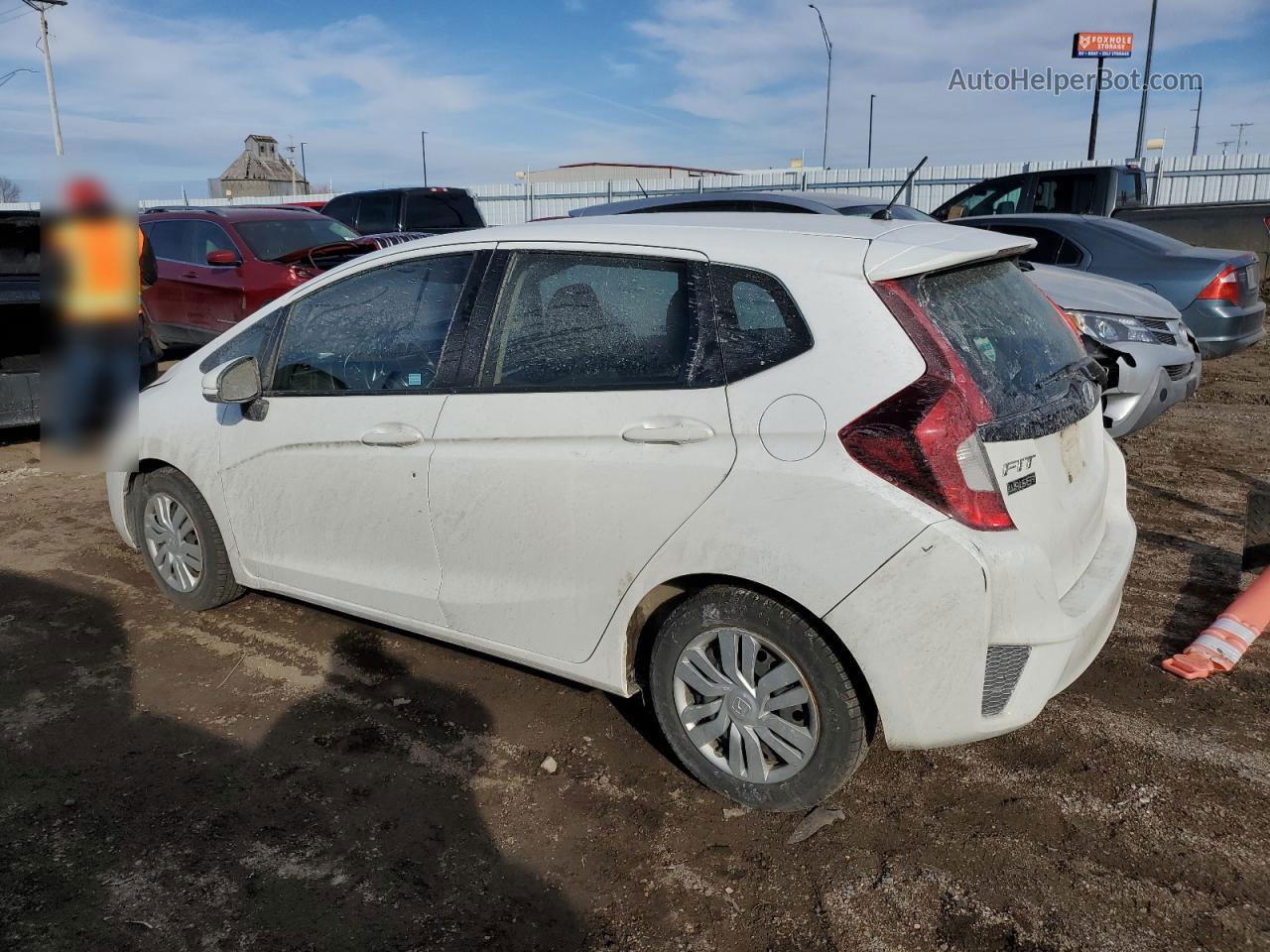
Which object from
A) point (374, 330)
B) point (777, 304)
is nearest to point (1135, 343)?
point (777, 304)

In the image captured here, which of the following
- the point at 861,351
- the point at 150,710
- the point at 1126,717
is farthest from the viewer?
the point at 150,710

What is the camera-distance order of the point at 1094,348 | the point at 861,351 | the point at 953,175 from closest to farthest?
the point at 861,351
the point at 1094,348
the point at 953,175

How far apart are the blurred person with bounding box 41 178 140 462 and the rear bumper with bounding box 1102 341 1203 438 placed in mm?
6072

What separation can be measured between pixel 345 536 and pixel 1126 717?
9.27ft

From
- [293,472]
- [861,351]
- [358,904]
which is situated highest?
[861,351]

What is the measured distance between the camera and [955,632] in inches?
97.8

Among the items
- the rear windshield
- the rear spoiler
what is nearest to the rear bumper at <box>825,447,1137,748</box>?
the rear windshield

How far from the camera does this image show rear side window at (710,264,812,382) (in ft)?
8.82

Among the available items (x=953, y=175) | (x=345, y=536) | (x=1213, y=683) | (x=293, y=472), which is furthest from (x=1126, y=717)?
(x=953, y=175)

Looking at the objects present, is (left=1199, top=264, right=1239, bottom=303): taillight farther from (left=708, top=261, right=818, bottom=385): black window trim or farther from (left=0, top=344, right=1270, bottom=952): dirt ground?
(left=708, top=261, right=818, bottom=385): black window trim

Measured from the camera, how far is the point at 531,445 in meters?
3.07

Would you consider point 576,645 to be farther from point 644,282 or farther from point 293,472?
point 293,472

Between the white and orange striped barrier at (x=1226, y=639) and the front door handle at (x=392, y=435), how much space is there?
9.49ft

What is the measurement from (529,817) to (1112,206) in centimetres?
1233
